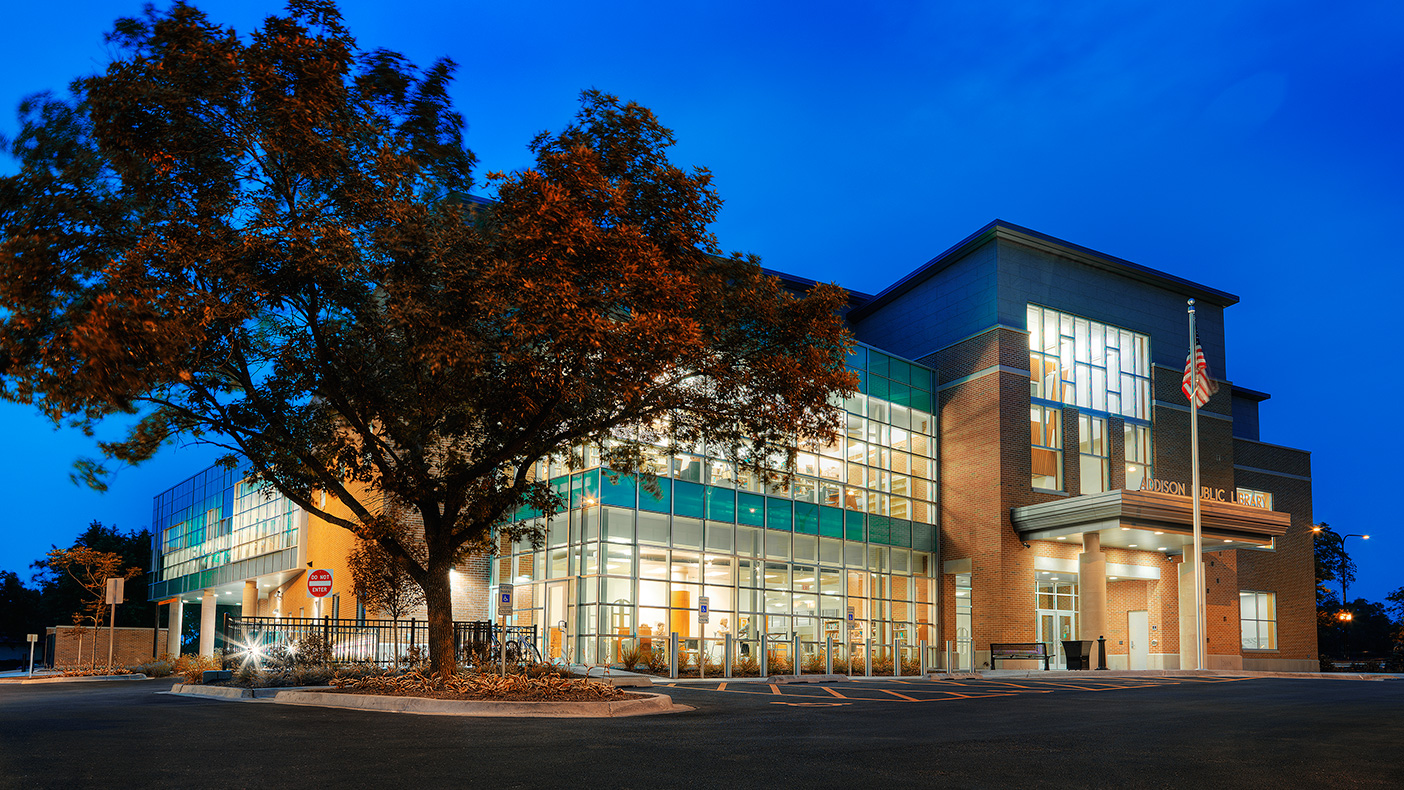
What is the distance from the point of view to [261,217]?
48.6ft

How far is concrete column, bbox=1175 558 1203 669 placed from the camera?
135ft

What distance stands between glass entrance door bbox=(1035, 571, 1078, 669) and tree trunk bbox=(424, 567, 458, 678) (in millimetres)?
28824

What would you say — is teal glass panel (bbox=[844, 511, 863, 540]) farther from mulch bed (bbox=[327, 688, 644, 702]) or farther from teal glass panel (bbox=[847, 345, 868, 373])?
mulch bed (bbox=[327, 688, 644, 702])

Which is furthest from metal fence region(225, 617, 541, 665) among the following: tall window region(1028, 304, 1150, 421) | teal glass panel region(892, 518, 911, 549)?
tall window region(1028, 304, 1150, 421)

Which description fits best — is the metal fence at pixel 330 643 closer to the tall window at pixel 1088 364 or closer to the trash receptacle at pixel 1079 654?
the trash receptacle at pixel 1079 654

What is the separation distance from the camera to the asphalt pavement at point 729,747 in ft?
27.1

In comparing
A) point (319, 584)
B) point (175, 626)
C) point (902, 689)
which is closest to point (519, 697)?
point (319, 584)

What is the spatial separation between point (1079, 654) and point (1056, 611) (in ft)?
16.2

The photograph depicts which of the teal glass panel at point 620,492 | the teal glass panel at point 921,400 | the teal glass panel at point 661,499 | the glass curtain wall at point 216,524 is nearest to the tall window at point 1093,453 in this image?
the teal glass panel at point 921,400

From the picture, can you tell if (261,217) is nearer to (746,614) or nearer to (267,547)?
(746,614)

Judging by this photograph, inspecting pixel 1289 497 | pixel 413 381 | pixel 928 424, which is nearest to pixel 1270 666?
pixel 1289 497

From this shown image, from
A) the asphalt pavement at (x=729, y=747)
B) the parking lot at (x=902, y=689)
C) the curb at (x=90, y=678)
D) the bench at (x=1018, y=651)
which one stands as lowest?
the curb at (x=90, y=678)

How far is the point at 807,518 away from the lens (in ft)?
126

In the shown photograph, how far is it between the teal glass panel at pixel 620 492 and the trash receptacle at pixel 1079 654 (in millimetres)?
16687
